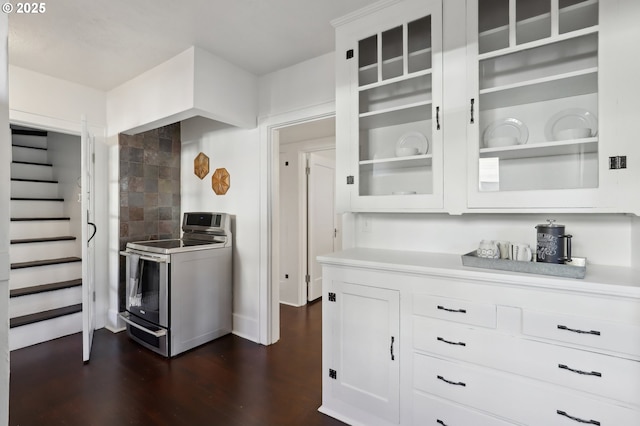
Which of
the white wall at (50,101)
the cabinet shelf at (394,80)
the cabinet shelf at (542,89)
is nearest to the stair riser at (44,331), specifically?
the white wall at (50,101)

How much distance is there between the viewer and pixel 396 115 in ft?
6.39

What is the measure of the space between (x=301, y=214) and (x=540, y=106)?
2939 mm

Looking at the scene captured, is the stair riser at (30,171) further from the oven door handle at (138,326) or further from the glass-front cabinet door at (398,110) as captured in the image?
the glass-front cabinet door at (398,110)

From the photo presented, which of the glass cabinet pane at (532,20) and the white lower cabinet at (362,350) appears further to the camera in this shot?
the white lower cabinet at (362,350)

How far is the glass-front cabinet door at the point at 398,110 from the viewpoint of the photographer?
1747 mm

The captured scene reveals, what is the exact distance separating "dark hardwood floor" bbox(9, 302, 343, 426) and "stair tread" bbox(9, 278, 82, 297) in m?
0.53

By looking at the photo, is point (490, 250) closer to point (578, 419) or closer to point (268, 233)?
point (578, 419)

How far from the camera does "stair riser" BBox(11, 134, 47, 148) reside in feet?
14.0

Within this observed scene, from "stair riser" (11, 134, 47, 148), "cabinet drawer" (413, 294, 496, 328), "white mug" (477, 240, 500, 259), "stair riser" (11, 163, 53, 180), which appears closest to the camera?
"cabinet drawer" (413, 294, 496, 328)

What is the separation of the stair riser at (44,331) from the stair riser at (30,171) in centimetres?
224

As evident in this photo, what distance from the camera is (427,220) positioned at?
2025mm

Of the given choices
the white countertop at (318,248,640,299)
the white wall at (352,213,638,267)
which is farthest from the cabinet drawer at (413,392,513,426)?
the white wall at (352,213,638,267)

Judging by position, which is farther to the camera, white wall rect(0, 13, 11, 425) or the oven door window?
the oven door window

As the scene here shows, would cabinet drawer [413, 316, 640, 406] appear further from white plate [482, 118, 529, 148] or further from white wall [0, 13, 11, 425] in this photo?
white wall [0, 13, 11, 425]
